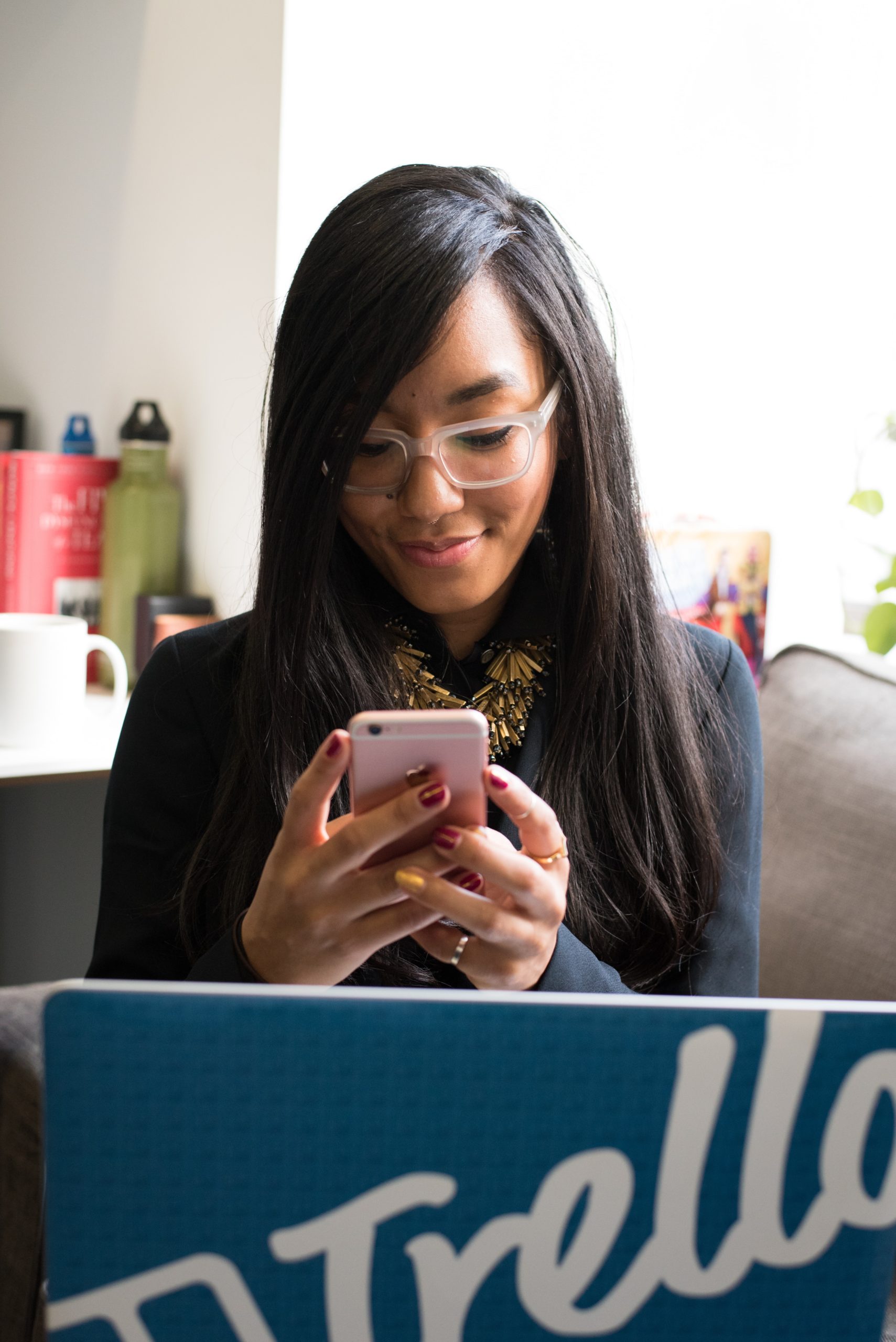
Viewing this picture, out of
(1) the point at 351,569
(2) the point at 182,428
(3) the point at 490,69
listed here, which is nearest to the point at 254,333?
(2) the point at 182,428

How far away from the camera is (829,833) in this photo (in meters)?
1.19

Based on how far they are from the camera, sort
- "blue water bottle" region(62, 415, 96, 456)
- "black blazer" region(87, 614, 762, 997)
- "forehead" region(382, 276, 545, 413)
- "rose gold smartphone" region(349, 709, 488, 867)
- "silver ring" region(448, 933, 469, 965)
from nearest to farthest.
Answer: "rose gold smartphone" region(349, 709, 488, 867) → "silver ring" region(448, 933, 469, 965) → "forehead" region(382, 276, 545, 413) → "black blazer" region(87, 614, 762, 997) → "blue water bottle" region(62, 415, 96, 456)

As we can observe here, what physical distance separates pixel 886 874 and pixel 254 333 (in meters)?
1.04

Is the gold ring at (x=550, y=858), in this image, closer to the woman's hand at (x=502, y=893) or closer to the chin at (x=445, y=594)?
the woman's hand at (x=502, y=893)

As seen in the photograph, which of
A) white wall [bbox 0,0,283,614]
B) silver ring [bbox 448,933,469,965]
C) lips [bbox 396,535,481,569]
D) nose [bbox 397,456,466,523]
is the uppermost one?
white wall [bbox 0,0,283,614]

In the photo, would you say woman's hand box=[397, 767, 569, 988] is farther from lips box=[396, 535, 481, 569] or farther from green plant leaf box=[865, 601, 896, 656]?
green plant leaf box=[865, 601, 896, 656]

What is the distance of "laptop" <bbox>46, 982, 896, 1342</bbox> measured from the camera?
35cm

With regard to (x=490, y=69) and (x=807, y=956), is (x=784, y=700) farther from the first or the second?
(x=490, y=69)

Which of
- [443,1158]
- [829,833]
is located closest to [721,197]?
[829,833]

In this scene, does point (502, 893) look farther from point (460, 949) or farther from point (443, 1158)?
point (443, 1158)

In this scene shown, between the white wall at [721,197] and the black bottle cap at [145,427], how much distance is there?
474 mm

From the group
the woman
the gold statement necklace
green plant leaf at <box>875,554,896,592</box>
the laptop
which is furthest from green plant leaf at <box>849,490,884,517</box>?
the laptop

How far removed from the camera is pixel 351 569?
40.9 inches

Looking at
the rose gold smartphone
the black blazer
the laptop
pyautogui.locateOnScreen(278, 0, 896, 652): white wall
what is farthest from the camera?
pyautogui.locateOnScreen(278, 0, 896, 652): white wall
